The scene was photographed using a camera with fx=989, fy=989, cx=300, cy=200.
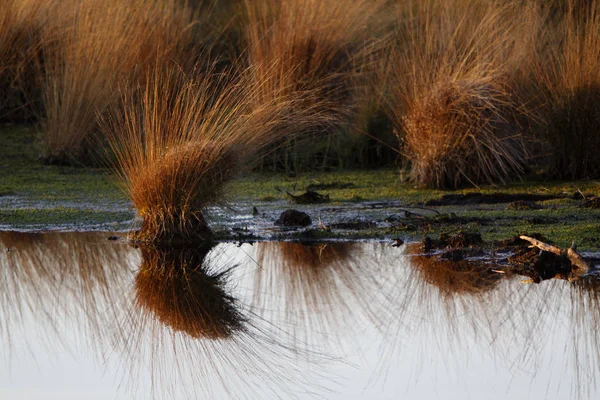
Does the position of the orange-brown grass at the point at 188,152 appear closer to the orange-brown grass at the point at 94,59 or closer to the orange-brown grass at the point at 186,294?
the orange-brown grass at the point at 186,294

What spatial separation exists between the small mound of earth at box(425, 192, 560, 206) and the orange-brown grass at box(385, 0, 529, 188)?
0.35m

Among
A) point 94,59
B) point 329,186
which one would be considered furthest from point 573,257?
point 94,59

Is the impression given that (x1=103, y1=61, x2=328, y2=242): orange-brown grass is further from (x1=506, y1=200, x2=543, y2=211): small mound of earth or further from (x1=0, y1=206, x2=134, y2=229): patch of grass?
(x1=506, y1=200, x2=543, y2=211): small mound of earth

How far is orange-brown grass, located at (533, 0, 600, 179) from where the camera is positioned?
7.54 meters

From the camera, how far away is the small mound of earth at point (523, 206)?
6.84m

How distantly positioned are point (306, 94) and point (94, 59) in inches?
74.6

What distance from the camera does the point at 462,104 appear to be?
292 inches

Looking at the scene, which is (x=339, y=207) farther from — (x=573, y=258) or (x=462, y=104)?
(x=573, y=258)

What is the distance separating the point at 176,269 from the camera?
5.67m

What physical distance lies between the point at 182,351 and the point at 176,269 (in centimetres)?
132

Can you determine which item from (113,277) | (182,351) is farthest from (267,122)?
(182,351)

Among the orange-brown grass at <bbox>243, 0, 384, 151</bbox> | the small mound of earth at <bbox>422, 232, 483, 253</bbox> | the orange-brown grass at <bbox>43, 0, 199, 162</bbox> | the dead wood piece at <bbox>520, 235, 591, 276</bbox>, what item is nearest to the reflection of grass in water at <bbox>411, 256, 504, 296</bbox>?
the small mound of earth at <bbox>422, 232, 483, 253</bbox>

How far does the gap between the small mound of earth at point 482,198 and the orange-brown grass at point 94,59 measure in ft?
8.92

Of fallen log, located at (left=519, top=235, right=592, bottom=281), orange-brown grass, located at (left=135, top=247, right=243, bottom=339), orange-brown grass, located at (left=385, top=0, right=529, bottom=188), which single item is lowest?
orange-brown grass, located at (left=135, top=247, right=243, bottom=339)
